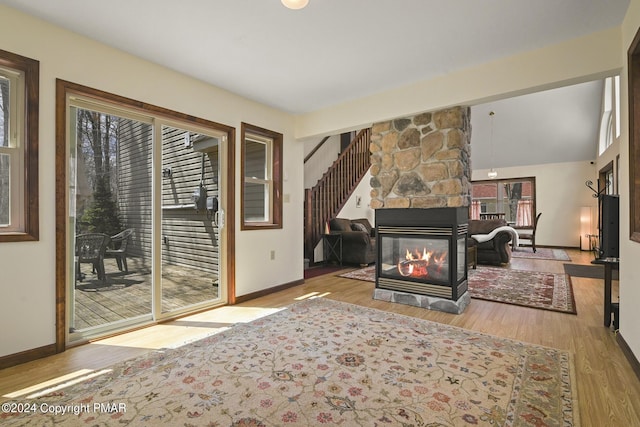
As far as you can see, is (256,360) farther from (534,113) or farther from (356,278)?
(534,113)

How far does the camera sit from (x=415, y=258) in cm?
361

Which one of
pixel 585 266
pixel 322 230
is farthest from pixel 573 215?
pixel 322 230

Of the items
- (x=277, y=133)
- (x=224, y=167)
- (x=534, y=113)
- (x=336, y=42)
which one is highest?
(x=534, y=113)

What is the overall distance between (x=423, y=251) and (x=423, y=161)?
101cm

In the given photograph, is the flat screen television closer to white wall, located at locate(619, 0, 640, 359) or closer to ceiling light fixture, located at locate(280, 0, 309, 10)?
white wall, located at locate(619, 0, 640, 359)

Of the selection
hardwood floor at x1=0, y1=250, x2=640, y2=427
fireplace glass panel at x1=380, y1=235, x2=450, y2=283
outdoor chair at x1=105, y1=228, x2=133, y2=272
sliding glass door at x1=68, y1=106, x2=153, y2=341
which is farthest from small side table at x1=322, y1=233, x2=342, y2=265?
outdoor chair at x1=105, y1=228, x2=133, y2=272

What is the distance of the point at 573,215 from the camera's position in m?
9.09

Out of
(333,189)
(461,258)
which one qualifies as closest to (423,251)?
(461,258)

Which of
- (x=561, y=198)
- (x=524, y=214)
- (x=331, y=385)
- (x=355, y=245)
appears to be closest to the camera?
(x=331, y=385)

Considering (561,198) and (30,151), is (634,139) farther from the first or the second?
(561,198)

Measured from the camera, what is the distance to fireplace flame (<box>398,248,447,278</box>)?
11.3 feet

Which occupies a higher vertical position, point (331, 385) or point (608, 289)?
point (608, 289)

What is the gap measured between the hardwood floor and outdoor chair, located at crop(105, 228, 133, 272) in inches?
25.2

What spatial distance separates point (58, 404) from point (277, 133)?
135 inches
